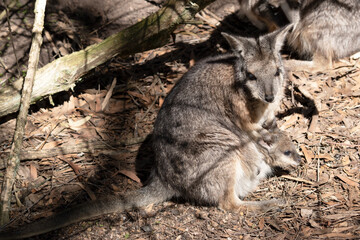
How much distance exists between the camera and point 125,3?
638cm

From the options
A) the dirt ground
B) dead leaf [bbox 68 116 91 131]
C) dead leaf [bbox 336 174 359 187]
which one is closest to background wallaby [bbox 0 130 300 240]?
the dirt ground

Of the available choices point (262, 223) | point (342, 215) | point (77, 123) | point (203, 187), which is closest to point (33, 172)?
point (77, 123)

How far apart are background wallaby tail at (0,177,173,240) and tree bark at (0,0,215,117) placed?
5.52 feet

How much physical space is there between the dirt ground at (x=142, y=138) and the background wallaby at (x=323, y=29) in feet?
0.59

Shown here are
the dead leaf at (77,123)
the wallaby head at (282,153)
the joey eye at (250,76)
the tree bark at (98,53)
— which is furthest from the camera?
the dead leaf at (77,123)

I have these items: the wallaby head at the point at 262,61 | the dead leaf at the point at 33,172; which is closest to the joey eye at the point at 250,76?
the wallaby head at the point at 262,61

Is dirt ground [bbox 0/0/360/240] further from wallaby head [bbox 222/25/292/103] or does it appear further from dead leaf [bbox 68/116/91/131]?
wallaby head [bbox 222/25/292/103]

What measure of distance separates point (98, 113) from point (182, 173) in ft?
6.37

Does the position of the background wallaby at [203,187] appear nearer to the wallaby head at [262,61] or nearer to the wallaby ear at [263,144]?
the wallaby ear at [263,144]

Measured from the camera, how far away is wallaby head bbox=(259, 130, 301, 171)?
15.0 feet

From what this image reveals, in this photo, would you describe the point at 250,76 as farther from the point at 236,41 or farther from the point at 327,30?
the point at 327,30

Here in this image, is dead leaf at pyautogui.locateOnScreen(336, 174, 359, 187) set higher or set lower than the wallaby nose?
lower

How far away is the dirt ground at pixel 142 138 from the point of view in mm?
4086

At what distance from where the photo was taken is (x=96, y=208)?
13.4 feet
